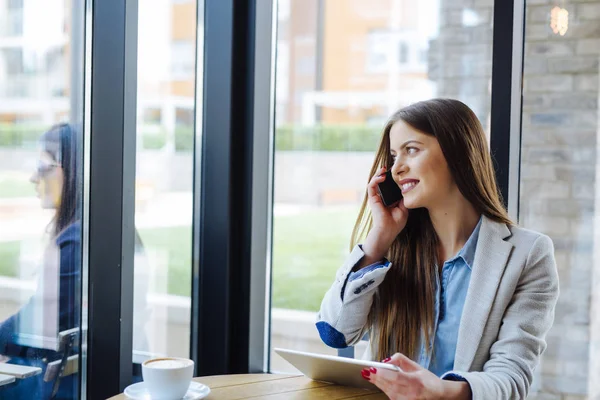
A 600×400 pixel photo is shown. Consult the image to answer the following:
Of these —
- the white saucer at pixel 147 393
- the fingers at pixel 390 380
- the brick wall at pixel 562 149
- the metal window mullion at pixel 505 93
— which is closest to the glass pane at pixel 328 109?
the brick wall at pixel 562 149

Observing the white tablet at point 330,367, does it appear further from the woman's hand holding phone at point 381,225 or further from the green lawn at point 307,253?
the green lawn at point 307,253

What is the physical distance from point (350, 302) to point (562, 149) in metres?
0.93

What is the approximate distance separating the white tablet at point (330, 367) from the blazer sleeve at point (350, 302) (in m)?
0.17

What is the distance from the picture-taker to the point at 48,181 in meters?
1.81

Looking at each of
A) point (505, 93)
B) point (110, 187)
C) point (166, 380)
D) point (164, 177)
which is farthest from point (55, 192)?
point (505, 93)

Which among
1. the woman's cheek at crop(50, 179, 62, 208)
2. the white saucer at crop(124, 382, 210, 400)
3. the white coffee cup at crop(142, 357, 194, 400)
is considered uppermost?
the woman's cheek at crop(50, 179, 62, 208)

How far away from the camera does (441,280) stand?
5.79 ft

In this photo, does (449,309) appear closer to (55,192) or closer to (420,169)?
(420,169)

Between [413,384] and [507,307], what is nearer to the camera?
[413,384]

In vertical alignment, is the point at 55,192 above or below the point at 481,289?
above

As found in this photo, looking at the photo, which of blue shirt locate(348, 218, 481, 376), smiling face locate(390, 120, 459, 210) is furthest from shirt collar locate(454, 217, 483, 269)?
smiling face locate(390, 120, 459, 210)

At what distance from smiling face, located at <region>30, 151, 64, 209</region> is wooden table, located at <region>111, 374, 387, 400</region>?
58cm

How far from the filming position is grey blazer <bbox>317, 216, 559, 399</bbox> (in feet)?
5.06

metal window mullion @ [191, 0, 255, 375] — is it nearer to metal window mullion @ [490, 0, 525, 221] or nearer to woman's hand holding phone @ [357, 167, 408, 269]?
woman's hand holding phone @ [357, 167, 408, 269]
